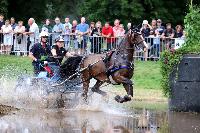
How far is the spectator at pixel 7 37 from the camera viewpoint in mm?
30609

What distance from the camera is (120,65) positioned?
18.1 metres

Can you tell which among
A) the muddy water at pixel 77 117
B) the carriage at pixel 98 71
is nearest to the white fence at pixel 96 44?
the muddy water at pixel 77 117

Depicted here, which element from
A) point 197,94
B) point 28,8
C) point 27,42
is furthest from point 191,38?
point 28,8

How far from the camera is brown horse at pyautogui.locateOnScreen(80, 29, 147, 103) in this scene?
1803cm

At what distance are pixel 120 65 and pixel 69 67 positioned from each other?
2011 mm

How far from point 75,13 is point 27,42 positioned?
679 inches

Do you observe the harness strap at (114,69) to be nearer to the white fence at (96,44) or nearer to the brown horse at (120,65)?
the brown horse at (120,65)

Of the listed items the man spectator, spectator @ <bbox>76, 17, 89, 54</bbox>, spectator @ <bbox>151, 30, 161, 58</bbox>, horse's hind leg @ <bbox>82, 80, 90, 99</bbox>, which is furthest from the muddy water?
the man spectator

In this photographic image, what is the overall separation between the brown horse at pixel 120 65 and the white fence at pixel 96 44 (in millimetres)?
Answer: 8914

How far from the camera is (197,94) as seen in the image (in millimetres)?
18438

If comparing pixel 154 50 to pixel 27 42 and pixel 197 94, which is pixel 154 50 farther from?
pixel 197 94

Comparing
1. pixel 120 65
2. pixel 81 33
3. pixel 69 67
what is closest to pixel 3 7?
pixel 81 33

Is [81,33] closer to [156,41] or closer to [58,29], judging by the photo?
[58,29]

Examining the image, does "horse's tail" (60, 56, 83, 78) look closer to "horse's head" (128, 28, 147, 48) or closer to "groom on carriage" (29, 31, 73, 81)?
"groom on carriage" (29, 31, 73, 81)
